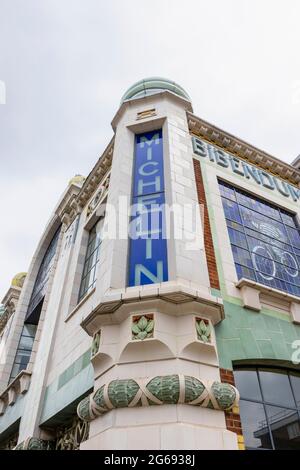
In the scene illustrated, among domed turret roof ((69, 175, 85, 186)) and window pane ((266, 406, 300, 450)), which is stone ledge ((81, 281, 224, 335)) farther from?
domed turret roof ((69, 175, 85, 186))

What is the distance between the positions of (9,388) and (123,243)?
24.2 ft

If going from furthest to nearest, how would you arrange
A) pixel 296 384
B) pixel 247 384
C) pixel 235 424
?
pixel 296 384, pixel 247 384, pixel 235 424

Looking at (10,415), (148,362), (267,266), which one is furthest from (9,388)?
(267,266)

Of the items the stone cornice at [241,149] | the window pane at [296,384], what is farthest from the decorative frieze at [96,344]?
the stone cornice at [241,149]

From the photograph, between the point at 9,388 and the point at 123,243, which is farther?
the point at 9,388

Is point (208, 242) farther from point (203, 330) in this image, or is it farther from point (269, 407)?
point (269, 407)

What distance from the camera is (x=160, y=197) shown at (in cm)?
768

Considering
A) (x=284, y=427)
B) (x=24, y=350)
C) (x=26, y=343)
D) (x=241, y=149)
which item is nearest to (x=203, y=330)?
(x=284, y=427)

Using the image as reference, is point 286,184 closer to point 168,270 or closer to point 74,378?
point 168,270

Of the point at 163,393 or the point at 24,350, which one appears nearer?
the point at 163,393

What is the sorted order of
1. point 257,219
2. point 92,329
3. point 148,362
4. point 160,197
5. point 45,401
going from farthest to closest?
point 257,219
point 45,401
point 160,197
point 92,329
point 148,362

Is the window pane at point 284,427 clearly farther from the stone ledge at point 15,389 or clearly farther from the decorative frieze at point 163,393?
the stone ledge at point 15,389

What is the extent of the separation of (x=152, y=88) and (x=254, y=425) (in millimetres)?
9268

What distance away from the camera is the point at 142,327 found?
5434 millimetres
